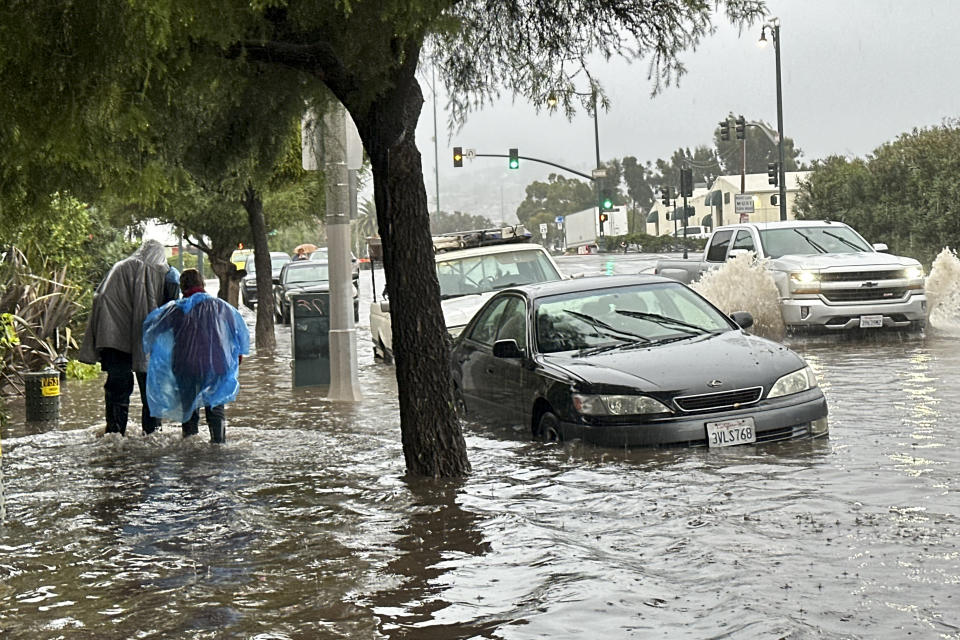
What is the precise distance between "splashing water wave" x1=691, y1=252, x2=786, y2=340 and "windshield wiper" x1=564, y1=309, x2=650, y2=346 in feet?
28.7

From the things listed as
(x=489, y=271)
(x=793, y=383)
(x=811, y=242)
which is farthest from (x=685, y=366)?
(x=811, y=242)

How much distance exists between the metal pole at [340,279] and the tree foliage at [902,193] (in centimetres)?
3095

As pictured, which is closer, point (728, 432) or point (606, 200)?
point (728, 432)

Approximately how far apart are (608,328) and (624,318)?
24cm

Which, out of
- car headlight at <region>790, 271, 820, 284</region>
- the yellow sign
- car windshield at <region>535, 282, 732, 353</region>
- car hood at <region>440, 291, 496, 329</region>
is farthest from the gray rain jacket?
car headlight at <region>790, 271, 820, 284</region>

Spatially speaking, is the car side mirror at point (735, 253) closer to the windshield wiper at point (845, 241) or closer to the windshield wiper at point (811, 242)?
the windshield wiper at point (811, 242)

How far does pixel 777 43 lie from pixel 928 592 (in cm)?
3405

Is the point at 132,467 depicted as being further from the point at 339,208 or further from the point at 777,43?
the point at 777,43

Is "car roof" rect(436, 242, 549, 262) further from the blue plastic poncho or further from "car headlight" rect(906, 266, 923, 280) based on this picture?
the blue plastic poncho

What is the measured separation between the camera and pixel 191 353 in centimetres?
1094

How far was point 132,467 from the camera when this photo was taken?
1045 cm

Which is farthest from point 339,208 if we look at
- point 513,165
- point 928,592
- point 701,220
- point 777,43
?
point 701,220

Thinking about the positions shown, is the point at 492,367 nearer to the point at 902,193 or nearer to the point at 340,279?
the point at 340,279

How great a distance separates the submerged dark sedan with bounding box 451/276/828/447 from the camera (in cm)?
905
